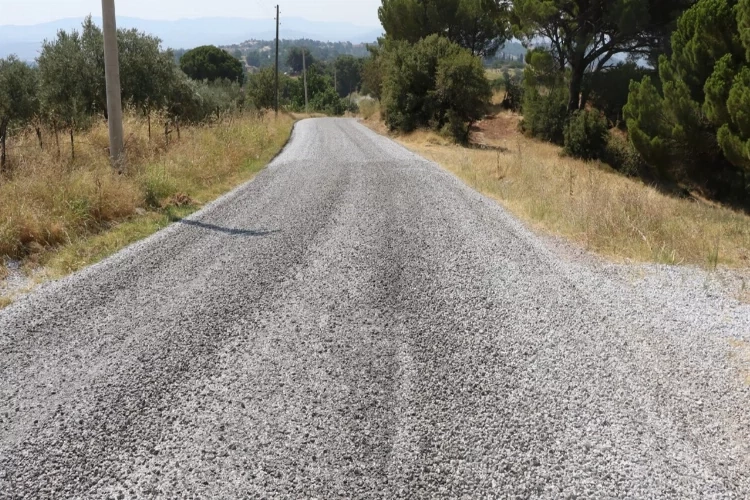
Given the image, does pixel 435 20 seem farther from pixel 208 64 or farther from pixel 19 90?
pixel 208 64

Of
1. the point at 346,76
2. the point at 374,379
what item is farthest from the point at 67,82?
the point at 346,76

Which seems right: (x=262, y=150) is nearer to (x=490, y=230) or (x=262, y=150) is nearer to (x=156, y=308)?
(x=490, y=230)

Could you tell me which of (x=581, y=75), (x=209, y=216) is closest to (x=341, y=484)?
(x=209, y=216)

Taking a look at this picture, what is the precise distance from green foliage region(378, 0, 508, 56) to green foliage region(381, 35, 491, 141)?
9472 mm

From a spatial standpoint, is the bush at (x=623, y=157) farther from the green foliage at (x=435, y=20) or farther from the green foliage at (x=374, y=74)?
the green foliage at (x=374, y=74)

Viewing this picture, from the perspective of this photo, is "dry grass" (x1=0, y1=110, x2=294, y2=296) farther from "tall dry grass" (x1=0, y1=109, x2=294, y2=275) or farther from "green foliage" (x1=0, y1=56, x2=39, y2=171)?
"green foliage" (x1=0, y1=56, x2=39, y2=171)

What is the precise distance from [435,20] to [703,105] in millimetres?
25623

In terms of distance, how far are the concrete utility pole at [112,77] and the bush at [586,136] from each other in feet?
65.6

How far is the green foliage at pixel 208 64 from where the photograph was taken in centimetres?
8088

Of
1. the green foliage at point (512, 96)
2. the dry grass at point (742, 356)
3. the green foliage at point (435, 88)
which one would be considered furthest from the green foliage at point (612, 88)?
the dry grass at point (742, 356)

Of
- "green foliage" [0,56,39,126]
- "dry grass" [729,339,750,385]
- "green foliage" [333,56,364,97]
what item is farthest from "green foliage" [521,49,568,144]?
"green foliage" [333,56,364,97]

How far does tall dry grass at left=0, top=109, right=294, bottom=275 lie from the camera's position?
635 cm

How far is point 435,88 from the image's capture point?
84.5 feet

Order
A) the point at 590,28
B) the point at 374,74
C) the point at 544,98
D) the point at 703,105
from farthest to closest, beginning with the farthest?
the point at 374,74 < the point at 544,98 < the point at 590,28 < the point at 703,105
